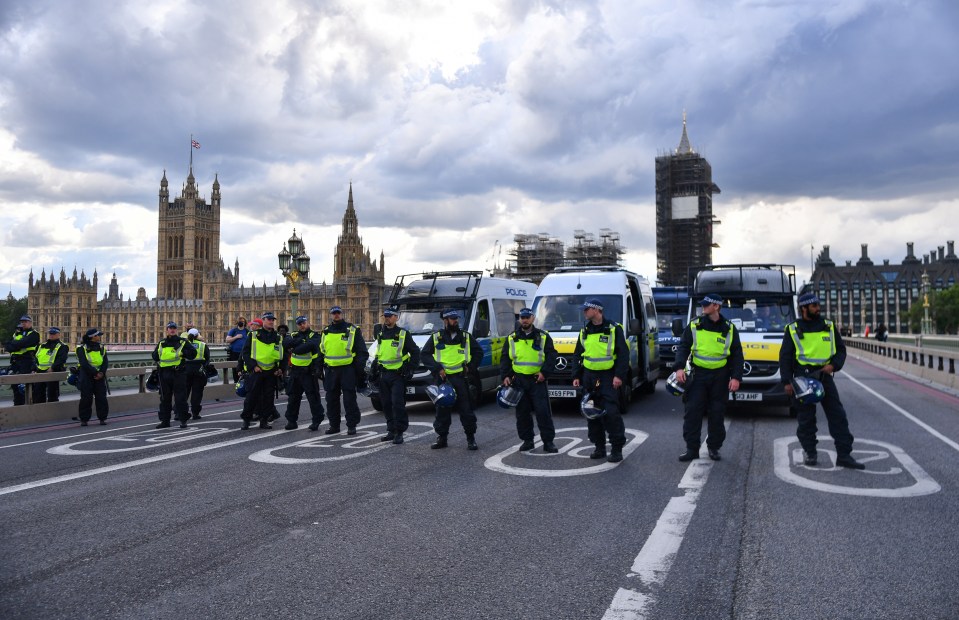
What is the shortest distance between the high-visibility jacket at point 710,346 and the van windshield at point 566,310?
5455 millimetres

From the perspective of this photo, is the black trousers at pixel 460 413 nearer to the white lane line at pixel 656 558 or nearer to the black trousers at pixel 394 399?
the black trousers at pixel 394 399

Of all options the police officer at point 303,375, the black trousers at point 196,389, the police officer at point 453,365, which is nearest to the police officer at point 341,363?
the police officer at point 303,375

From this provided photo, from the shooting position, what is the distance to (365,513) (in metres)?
6.02

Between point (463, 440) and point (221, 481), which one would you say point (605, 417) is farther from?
point (221, 481)

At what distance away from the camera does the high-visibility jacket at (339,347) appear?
11.0m

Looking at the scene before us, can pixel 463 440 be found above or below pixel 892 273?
below

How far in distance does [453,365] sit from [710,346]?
331 centimetres

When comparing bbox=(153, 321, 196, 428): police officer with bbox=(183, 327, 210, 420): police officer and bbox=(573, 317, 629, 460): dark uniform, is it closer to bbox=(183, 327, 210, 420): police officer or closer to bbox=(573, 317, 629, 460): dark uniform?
bbox=(183, 327, 210, 420): police officer

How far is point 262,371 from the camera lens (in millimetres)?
11852

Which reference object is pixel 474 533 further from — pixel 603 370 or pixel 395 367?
pixel 395 367

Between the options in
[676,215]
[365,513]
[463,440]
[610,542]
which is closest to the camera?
[610,542]

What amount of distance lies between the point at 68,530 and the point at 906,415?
43.8ft

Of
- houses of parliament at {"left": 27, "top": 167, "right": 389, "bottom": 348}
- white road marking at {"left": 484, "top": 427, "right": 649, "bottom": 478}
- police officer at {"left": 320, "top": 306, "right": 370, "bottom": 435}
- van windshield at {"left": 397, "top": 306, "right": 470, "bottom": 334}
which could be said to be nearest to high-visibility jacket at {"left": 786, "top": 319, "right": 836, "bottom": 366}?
white road marking at {"left": 484, "top": 427, "right": 649, "bottom": 478}

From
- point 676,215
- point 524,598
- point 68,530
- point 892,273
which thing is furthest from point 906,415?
point 892,273
